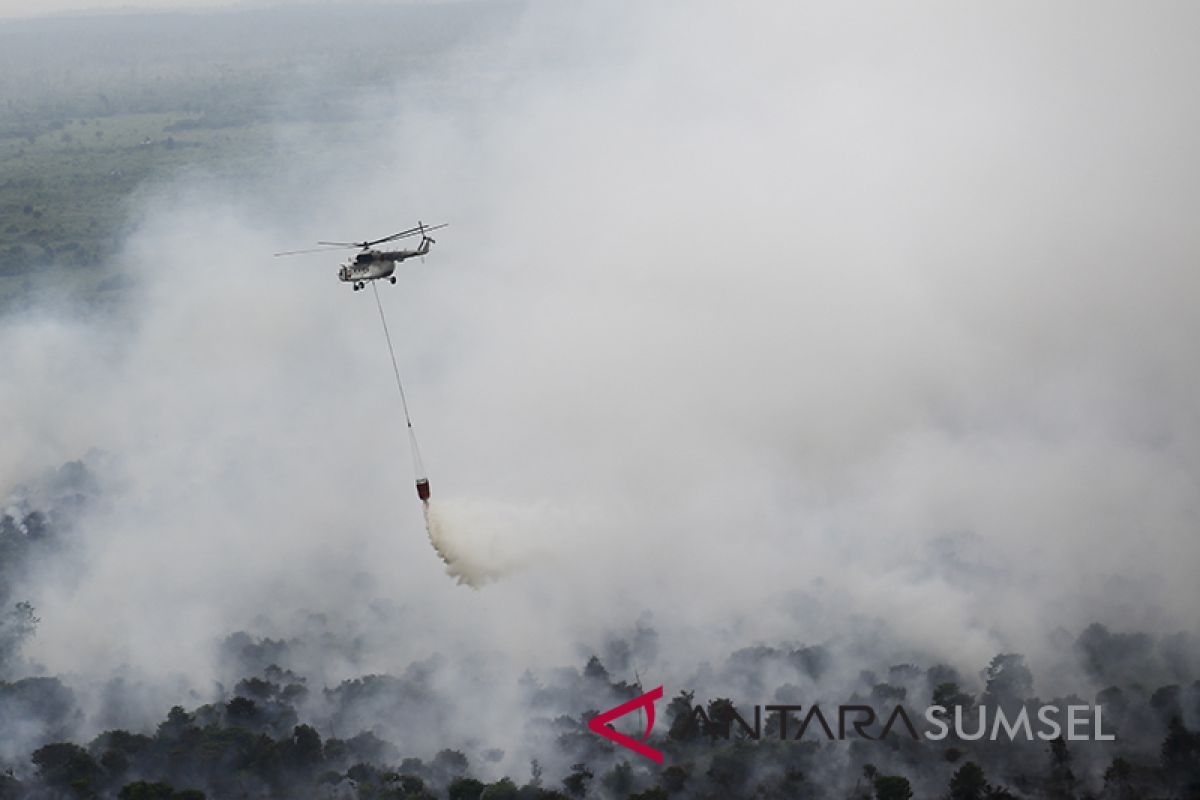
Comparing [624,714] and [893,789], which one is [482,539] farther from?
[893,789]

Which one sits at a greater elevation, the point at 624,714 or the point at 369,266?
the point at 369,266

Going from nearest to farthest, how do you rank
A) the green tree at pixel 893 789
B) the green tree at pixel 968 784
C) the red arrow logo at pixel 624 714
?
the green tree at pixel 893 789, the green tree at pixel 968 784, the red arrow logo at pixel 624 714

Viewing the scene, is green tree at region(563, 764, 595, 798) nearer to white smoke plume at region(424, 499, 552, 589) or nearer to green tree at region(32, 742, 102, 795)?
white smoke plume at region(424, 499, 552, 589)

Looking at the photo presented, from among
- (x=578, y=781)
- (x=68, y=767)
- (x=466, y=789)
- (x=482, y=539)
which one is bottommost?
(x=578, y=781)

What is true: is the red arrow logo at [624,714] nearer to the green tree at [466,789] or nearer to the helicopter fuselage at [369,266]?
the green tree at [466,789]

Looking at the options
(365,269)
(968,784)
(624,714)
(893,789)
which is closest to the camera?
(893,789)

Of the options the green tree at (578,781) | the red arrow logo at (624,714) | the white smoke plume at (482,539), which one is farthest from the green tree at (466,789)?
the white smoke plume at (482,539)

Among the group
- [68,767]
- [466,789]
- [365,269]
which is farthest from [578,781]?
[365,269]

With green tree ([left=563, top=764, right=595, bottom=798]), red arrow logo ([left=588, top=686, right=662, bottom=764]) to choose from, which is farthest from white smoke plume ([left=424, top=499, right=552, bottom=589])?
green tree ([left=563, top=764, right=595, bottom=798])

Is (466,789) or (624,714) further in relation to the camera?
(624,714)
